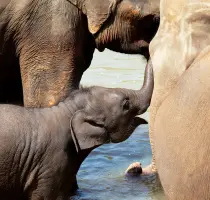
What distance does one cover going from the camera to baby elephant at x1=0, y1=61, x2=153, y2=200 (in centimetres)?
474

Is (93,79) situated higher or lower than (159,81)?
lower

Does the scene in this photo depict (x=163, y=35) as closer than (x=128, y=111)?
Yes

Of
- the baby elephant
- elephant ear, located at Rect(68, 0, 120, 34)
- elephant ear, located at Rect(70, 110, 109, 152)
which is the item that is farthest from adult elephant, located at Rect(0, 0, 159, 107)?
elephant ear, located at Rect(70, 110, 109, 152)

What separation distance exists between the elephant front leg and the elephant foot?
0.98 metres

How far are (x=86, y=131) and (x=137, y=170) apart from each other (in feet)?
3.77

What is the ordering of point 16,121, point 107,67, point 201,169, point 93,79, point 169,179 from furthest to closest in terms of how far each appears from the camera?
point 107,67 < point 93,79 < point 16,121 < point 169,179 < point 201,169

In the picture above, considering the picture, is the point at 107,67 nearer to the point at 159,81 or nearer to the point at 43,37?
the point at 43,37

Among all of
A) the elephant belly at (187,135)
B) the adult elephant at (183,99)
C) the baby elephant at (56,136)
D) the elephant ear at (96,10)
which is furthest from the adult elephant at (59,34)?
the elephant belly at (187,135)

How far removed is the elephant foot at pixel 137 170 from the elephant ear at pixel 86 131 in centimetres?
96

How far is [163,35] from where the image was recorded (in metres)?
2.91

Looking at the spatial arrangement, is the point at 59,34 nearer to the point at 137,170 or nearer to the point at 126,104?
the point at 126,104

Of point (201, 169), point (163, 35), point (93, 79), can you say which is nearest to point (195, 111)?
point (201, 169)

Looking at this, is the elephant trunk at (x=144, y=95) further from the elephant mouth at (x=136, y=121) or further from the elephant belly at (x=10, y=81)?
the elephant belly at (x=10, y=81)

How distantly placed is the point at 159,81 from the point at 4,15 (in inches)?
96.6
